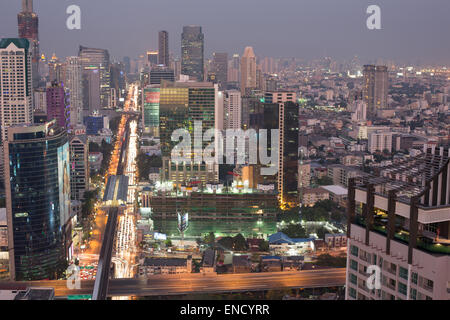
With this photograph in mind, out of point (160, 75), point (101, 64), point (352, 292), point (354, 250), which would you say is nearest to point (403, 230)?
point (354, 250)

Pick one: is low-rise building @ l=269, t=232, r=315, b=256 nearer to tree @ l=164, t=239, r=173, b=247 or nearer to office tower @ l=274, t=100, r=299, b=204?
tree @ l=164, t=239, r=173, b=247

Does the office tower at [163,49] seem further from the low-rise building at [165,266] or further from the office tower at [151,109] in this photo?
the low-rise building at [165,266]

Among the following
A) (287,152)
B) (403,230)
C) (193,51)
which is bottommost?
(287,152)

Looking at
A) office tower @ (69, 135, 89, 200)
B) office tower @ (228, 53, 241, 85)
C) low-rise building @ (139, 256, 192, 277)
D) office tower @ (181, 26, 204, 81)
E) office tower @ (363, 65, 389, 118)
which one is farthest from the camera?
office tower @ (228, 53, 241, 85)

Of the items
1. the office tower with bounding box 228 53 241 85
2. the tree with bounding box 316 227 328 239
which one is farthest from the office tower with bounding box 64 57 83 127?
the tree with bounding box 316 227 328 239

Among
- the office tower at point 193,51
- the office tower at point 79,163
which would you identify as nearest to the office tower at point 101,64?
the office tower at point 193,51

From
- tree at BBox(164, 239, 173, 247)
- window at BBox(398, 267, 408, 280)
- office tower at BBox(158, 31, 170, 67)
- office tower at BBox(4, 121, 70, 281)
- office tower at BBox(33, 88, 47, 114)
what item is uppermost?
office tower at BBox(158, 31, 170, 67)

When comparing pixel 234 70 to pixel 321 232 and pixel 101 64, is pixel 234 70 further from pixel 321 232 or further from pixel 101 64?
pixel 321 232
